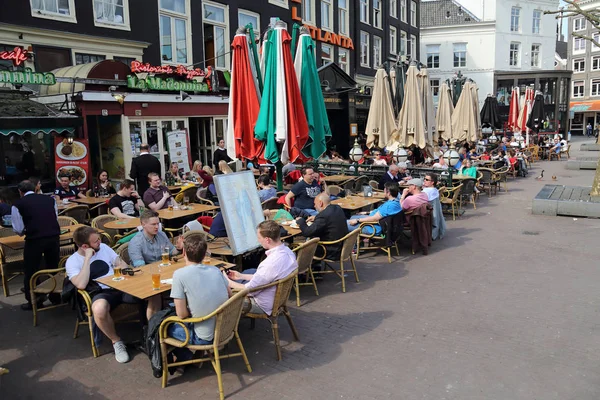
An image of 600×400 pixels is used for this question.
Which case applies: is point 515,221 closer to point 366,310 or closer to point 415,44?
point 366,310

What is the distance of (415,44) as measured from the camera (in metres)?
34.3

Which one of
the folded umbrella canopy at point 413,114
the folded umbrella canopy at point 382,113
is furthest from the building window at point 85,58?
the folded umbrella canopy at point 413,114

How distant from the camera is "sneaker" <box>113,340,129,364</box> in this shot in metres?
4.62

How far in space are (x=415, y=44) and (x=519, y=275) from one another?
1190 inches

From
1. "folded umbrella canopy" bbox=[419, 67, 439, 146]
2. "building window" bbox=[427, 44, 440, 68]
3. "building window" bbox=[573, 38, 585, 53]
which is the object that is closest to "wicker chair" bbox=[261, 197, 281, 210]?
"folded umbrella canopy" bbox=[419, 67, 439, 146]

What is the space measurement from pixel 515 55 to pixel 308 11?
84.6 feet

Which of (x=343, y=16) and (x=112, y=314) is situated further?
(x=343, y=16)

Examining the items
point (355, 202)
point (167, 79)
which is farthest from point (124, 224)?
point (167, 79)

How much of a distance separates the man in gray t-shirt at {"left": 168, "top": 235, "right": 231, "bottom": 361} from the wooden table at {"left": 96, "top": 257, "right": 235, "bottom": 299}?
0.44 m

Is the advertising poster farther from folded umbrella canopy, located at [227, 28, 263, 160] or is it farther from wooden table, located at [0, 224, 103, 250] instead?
wooden table, located at [0, 224, 103, 250]

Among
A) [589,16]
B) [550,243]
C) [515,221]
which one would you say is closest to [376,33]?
[589,16]

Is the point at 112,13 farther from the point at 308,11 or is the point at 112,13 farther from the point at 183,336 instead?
the point at 183,336

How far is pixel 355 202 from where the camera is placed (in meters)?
8.86

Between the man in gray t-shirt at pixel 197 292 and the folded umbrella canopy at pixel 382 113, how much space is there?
8876 millimetres
